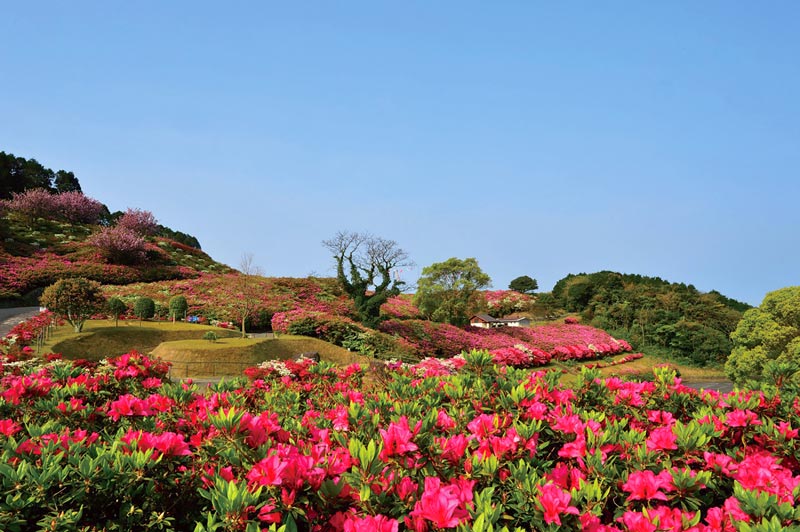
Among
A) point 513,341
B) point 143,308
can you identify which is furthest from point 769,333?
point 143,308

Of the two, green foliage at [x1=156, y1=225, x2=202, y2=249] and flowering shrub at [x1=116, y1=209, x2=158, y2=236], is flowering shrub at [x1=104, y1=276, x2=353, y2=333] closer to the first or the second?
flowering shrub at [x1=116, y1=209, x2=158, y2=236]

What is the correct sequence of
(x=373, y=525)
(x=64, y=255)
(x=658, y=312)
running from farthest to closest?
(x=658, y=312)
(x=64, y=255)
(x=373, y=525)

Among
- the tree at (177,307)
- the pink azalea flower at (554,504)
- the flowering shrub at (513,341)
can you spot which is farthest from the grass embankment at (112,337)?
the pink azalea flower at (554,504)

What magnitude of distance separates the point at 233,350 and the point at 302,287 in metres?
A: 16.2

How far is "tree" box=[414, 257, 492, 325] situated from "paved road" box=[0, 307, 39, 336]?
23.1 meters

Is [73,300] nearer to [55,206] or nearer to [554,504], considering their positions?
[554,504]

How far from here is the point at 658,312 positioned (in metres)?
35.1

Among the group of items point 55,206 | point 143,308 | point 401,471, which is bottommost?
point 143,308

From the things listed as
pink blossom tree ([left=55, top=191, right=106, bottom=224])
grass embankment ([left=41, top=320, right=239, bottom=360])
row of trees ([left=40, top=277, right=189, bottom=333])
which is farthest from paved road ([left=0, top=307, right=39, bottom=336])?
pink blossom tree ([left=55, top=191, right=106, bottom=224])

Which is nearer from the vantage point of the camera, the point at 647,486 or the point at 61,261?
the point at 647,486

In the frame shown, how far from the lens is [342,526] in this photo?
6.70 feet

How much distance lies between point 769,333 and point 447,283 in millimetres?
20298

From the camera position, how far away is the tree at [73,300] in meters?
16.9

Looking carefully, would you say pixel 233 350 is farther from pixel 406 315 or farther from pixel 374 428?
pixel 406 315
